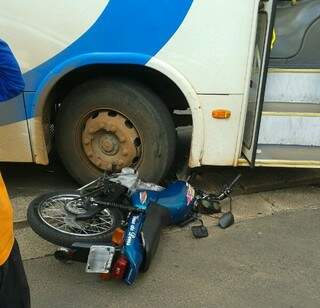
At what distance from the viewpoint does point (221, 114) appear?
348 centimetres

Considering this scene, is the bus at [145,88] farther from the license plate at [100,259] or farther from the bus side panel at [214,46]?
the license plate at [100,259]

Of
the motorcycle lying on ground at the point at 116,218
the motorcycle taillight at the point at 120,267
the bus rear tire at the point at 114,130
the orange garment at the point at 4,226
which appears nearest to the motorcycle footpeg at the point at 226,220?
the motorcycle lying on ground at the point at 116,218

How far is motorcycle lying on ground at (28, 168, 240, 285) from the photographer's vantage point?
2738 mm

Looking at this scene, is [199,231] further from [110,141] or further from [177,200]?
[110,141]

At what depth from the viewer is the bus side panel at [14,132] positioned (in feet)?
11.6

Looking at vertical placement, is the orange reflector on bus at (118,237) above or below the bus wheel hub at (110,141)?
below

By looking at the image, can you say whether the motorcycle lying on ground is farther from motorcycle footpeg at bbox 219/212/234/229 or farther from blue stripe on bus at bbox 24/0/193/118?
blue stripe on bus at bbox 24/0/193/118

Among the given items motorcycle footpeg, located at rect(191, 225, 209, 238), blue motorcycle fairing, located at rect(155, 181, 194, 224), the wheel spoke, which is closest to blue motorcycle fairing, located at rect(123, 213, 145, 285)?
the wheel spoke

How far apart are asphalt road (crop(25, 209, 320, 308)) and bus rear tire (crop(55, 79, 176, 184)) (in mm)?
701

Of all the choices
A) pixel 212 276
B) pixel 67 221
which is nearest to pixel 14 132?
pixel 67 221

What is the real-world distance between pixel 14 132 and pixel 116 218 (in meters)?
1.12

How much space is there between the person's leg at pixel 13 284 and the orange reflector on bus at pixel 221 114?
200 cm

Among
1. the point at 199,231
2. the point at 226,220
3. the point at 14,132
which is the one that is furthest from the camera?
the point at 14,132

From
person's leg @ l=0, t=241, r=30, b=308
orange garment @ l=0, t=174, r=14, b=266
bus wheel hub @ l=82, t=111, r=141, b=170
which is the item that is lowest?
bus wheel hub @ l=82, t=111, r=141, b=170
